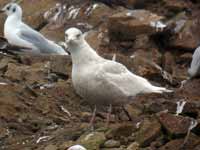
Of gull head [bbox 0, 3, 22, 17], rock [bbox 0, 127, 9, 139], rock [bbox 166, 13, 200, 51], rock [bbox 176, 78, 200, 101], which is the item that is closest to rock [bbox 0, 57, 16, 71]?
gull head [bbox 0, 3, 22, 17]

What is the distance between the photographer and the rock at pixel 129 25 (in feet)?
52.4

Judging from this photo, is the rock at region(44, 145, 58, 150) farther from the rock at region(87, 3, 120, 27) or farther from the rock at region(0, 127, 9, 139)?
A: the rock at region(87, 3, 120, 27)

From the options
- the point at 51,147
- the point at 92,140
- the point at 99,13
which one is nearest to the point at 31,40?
the point at 99,13

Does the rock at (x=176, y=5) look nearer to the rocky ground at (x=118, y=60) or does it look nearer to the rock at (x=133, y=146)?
the rocky ground at (x=118, y=60)

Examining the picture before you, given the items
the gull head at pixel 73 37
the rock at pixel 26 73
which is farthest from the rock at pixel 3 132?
the rock at pixel 26 73

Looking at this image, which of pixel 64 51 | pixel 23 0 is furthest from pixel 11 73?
pixel 23 0

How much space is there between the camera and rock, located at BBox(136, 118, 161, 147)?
9188 millimetres

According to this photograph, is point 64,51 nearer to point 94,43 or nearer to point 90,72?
point 94,43

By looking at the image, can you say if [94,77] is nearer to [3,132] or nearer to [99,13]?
[3,132]

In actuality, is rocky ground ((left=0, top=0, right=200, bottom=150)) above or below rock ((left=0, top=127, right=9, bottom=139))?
above

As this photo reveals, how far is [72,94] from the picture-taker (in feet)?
41.3

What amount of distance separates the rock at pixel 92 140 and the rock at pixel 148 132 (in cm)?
47

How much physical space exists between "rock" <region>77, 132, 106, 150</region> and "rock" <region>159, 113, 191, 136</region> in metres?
0.77

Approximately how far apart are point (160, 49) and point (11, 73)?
14.1 feet
